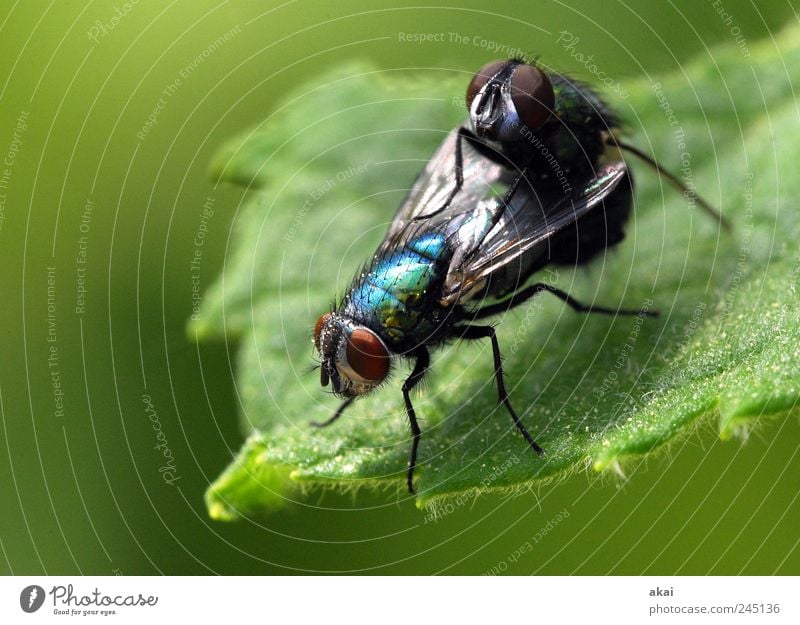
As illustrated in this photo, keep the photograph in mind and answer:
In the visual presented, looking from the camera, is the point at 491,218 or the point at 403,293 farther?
the point at 491,218

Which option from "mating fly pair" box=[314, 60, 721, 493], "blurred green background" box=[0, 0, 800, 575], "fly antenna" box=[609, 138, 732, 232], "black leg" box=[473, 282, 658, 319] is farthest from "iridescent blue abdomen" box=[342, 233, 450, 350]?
"fly antenna" box=[609, 138, 732, 232]

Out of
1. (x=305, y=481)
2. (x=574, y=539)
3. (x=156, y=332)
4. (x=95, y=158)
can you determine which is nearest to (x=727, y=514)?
(x=574, y=539)

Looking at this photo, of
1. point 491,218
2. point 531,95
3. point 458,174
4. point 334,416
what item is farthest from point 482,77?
point 334,416

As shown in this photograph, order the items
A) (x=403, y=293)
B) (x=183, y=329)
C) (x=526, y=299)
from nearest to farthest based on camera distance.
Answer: (x=403, y=293)
(x=526, y=299)
(x=183, y=329)

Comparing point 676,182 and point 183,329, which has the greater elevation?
point 676,182

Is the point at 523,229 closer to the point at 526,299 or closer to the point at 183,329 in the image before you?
the point at 526,299

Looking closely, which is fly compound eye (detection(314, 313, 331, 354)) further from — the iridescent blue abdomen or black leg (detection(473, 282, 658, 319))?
black leg (detection(473, 282, 658, 319))

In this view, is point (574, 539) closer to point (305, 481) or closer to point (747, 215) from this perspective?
point (305, 481)
